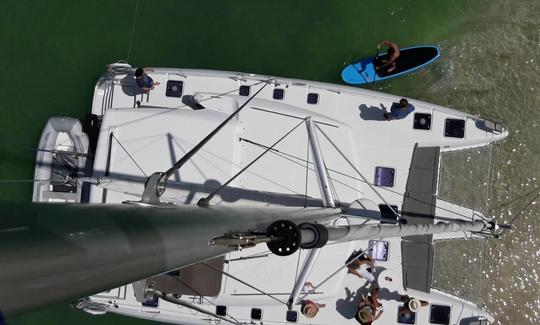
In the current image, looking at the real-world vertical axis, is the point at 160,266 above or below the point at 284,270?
above

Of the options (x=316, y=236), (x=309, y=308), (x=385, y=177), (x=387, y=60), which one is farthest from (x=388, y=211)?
(x=316, y=236)

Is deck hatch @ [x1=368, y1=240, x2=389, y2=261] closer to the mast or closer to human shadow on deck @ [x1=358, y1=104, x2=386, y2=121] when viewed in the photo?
human shadow on deck @ [x1=358, y1=104, x2=386, y2=121]

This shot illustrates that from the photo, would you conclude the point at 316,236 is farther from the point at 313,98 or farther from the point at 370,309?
the point at 313,98

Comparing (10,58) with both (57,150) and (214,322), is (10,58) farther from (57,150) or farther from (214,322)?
(214,322)

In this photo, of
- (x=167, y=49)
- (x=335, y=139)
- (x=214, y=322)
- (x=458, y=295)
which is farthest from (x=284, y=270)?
(x=167, y=49)

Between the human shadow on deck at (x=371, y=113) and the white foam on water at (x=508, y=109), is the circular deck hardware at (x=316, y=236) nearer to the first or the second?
the human shadow on deck at (x=371, y=113)

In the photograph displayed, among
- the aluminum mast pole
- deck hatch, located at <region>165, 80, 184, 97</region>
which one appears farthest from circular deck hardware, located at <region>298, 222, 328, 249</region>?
deck hatch, located at <region>165, 80, 184, 97</region>

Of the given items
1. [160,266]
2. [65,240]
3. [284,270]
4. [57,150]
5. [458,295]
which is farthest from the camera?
[57,150]
